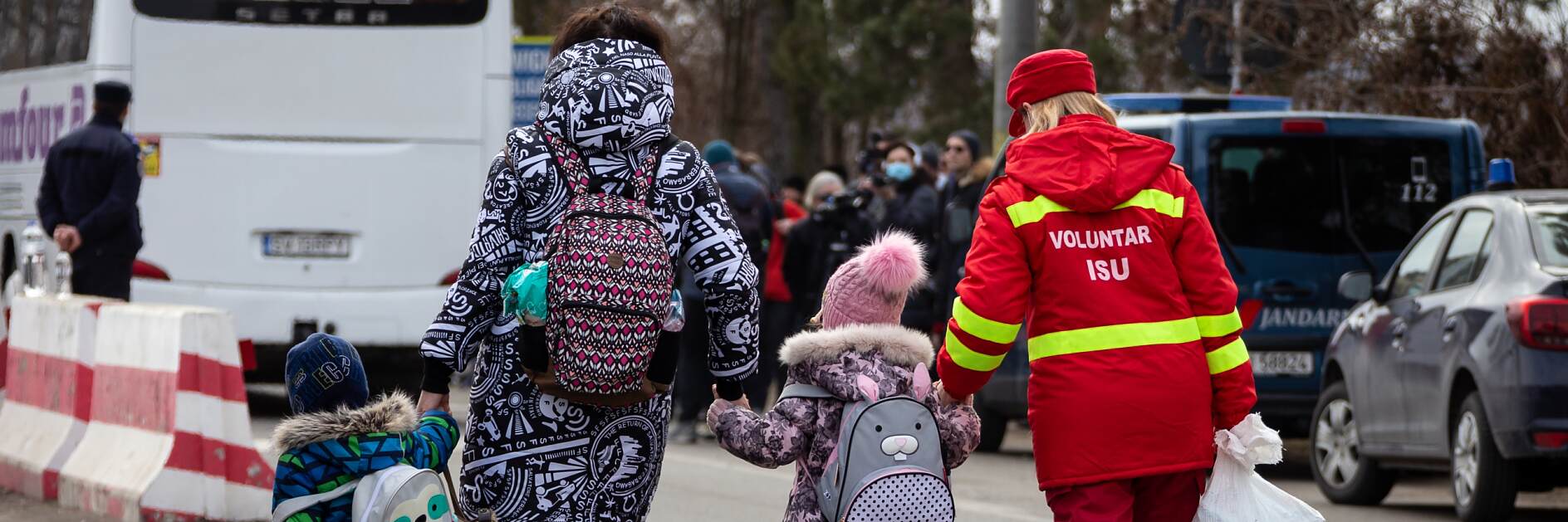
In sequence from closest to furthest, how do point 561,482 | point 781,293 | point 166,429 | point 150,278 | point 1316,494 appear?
point 561,482 → point 166,429 → point 1316,494 → point 150,278 → point 781,293

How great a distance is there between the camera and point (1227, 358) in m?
4.77

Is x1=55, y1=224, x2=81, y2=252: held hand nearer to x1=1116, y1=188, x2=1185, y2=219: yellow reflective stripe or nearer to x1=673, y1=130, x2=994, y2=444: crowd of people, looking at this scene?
x1=673, y1=130, x2=994, y2=444: crowd of people

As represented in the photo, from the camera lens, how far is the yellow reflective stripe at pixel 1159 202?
473cm

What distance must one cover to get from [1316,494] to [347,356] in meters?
7.18

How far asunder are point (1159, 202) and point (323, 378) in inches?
70.8

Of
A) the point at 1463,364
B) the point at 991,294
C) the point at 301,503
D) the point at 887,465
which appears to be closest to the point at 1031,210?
the point at 991,294

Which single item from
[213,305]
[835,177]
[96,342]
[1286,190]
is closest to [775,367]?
[835,177]

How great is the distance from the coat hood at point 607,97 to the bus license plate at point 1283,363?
7040mm

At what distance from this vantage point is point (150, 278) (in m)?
13.1

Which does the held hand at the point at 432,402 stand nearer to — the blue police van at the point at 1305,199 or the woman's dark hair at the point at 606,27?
the woman's dark hair at the point at 606,27

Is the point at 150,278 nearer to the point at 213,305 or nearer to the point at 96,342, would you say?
the point at 213,305

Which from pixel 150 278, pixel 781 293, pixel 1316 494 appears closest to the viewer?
pixel 1316 494

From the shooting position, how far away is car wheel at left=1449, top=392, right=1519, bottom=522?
8711 mm

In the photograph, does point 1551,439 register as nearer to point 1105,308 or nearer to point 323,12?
point 1105,308
